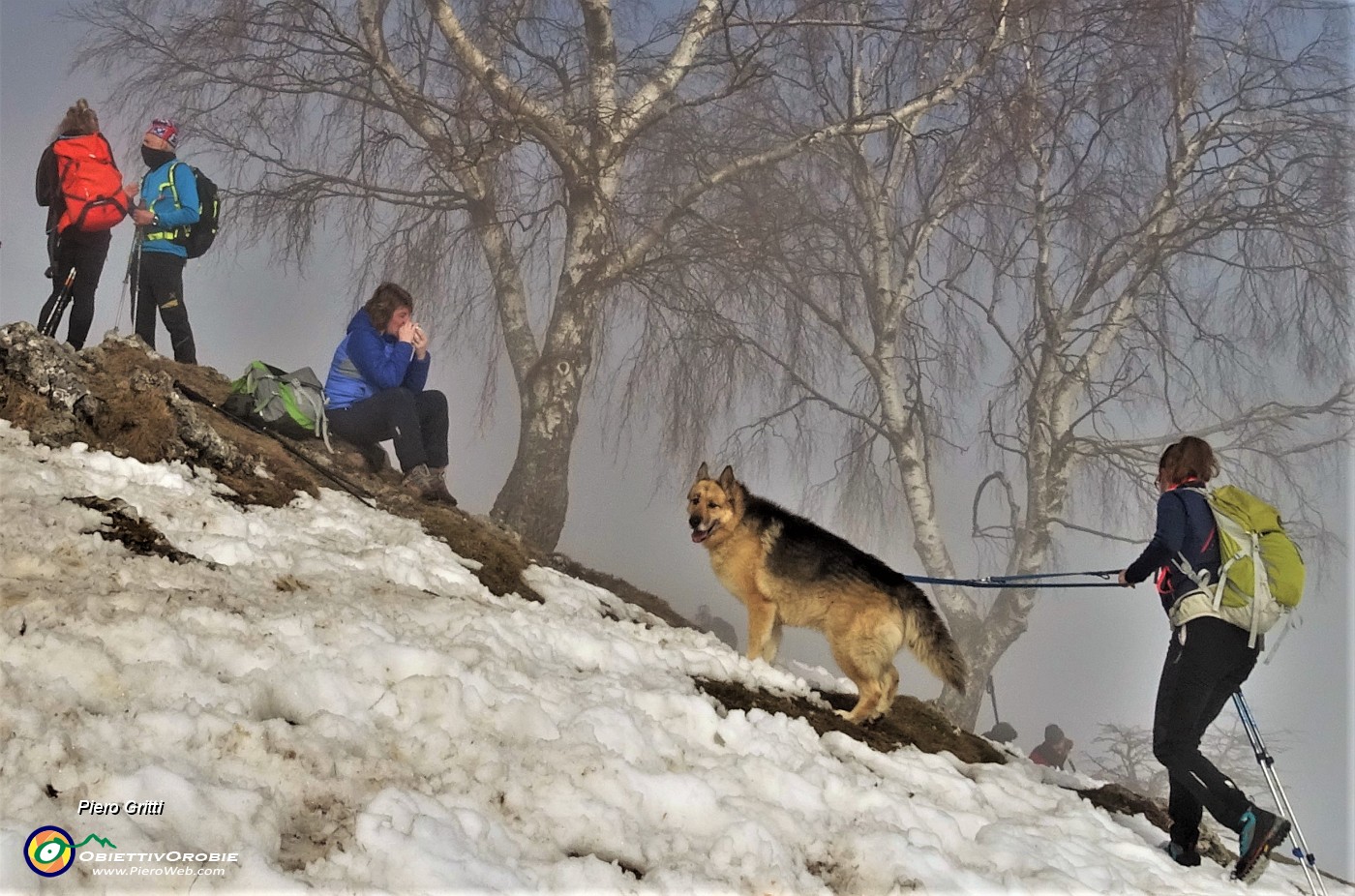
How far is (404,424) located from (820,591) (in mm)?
3503

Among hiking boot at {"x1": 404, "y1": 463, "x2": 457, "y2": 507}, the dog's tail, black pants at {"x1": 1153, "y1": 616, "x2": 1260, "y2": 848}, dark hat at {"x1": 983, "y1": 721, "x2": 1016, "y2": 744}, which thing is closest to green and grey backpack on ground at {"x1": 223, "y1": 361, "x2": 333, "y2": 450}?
hiking boot at {"x1": 404, "y1": 463, "x2": 457, "y2": 507}

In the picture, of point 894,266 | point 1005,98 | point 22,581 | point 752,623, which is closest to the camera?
point 22,581

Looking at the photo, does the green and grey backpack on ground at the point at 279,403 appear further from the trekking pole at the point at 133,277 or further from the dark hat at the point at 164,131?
the dark hat at the point at 164,131

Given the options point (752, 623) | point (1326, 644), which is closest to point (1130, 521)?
point (752, 623)

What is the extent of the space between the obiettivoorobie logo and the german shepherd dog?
11.8ft

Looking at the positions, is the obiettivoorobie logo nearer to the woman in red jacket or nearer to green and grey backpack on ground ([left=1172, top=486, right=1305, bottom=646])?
green and grey backpack on ground ([left=1172, top=486, right=1305, bottom=646])

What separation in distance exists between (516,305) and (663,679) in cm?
575

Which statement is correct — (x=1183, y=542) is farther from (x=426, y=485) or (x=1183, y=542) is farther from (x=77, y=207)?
(x=77, y=207)

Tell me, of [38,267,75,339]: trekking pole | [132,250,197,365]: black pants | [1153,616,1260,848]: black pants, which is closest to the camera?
[1153,616,1260,848]: black pants

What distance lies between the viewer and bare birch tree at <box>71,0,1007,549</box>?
873 cm

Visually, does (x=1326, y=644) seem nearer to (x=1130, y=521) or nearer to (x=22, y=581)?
(x=1130, y=521)

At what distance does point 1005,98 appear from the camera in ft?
34.8

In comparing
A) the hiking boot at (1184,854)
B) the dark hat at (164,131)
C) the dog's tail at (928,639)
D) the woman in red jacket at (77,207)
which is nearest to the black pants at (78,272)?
the woman in red jacket at (77,207)

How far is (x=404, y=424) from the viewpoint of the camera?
684cm
